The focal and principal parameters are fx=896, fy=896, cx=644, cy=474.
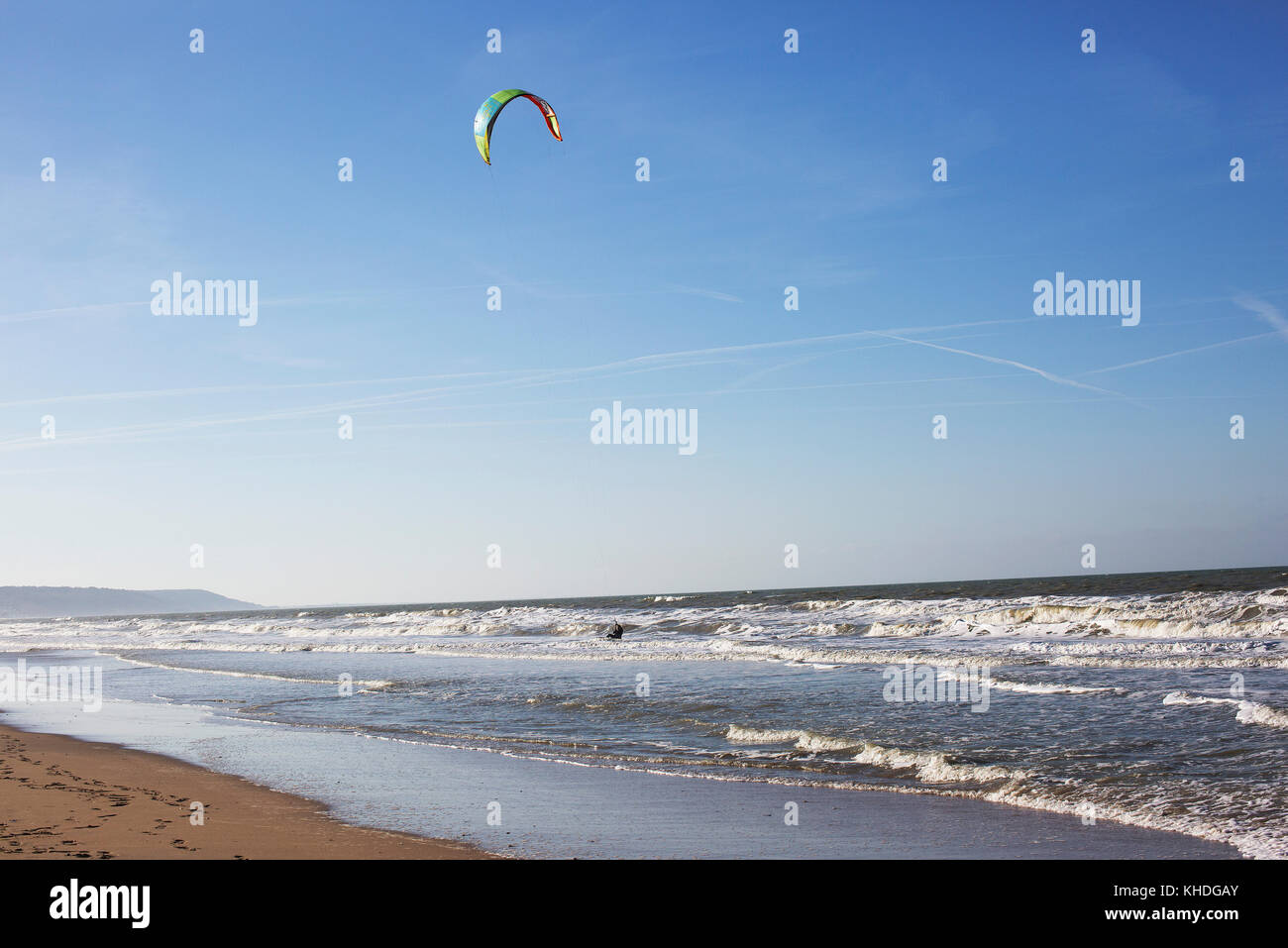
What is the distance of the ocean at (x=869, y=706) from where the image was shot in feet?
27.8

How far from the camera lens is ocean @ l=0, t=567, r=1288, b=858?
333 inches

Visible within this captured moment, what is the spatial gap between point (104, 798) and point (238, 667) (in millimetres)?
18775

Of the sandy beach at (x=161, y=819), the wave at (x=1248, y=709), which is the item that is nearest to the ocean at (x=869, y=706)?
the wave at (x=1248, y=709)

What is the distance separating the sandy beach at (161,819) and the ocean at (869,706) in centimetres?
62

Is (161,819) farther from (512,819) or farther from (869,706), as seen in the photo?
(869,706)

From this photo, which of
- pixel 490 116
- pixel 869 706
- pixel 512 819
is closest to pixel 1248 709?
pixel 869 706

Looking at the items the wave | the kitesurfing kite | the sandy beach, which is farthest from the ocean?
the kitesurfing kite

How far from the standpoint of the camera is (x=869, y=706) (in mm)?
13297

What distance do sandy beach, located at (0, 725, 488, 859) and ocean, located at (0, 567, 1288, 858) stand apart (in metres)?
0.62

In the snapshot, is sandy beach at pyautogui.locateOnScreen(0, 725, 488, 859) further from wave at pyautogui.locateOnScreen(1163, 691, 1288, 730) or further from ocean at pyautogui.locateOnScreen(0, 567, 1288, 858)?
wave at pyautogui.locateOnScreen(1163, 691, 1288, 730)
